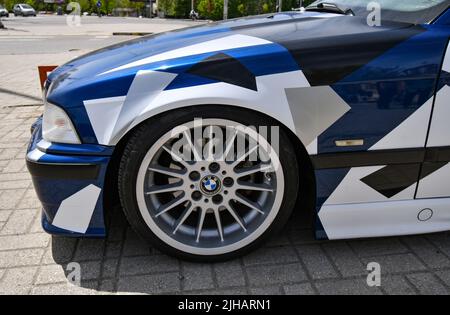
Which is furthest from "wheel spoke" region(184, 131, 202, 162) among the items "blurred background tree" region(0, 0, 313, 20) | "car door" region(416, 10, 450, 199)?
"blurred background tree" region(0, 0, 313, 20)

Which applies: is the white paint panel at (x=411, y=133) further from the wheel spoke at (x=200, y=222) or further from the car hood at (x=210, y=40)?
the wheel spoke at (x=200, y=222)

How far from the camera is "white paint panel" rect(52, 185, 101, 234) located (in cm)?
202

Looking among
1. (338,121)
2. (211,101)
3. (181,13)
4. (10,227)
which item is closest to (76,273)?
(10,227)

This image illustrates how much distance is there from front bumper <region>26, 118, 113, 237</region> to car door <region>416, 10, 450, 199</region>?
62.8 inches

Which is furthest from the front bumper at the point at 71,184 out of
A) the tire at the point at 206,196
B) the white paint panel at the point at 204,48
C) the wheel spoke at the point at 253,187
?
the wheel spoke at the point at 253,187

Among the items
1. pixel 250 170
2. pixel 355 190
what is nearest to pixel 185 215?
pixel 250 170

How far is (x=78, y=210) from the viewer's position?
205 cm

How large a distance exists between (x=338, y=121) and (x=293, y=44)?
0.43 meters

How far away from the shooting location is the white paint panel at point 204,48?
6.48ft

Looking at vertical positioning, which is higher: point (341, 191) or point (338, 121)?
point (338, 121)

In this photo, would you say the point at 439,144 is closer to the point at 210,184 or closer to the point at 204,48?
the point at 210,184

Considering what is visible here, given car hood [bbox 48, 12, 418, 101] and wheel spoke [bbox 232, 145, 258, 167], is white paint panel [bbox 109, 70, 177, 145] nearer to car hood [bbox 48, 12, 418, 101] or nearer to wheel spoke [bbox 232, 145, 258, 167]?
car hood [bbox 48, 12, 418, 101]
